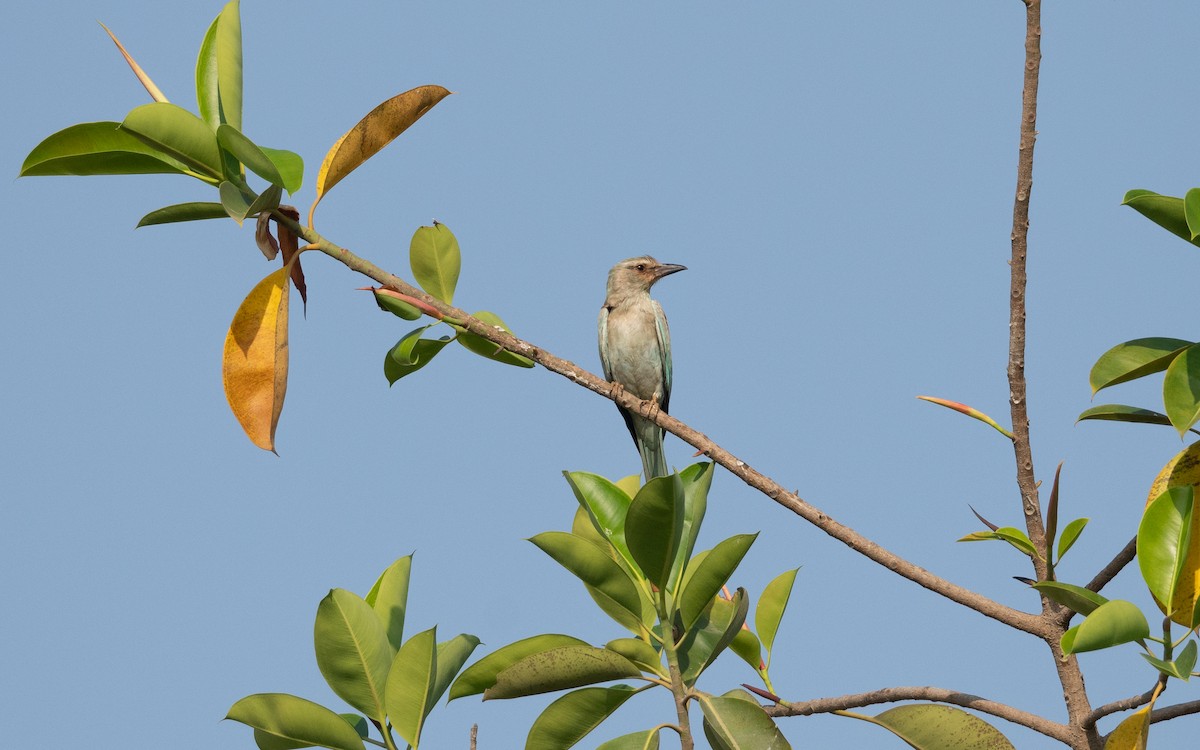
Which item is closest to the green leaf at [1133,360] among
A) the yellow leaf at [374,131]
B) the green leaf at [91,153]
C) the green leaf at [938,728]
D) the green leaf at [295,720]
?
the green leaf at [938,728]

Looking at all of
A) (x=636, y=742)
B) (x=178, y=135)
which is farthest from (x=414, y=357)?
(x=636, y=742)

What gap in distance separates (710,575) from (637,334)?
19.7ft

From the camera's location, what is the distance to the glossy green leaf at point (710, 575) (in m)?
3.05

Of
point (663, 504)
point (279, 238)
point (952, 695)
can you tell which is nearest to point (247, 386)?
point (279, 238)

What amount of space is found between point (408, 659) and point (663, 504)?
0.81 m

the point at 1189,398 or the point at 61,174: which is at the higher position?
the point at 61,174

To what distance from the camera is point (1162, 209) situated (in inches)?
126

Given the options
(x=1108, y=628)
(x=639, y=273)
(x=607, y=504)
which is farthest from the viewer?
(x=639, y=273)

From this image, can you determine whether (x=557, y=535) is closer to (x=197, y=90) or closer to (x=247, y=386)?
(x=247, y=386)

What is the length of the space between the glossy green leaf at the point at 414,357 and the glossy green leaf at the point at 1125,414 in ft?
6.41

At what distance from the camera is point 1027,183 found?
277 centimetres

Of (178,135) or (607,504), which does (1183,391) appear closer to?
(607,504)

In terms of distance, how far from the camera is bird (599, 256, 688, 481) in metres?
9.08

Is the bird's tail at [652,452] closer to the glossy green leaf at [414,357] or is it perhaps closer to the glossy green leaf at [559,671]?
the glossy green leaf at [414,357]
